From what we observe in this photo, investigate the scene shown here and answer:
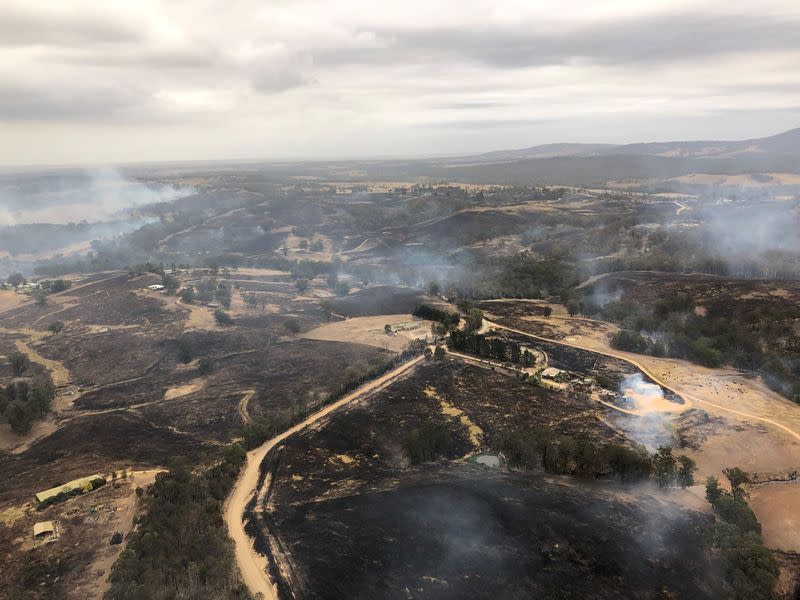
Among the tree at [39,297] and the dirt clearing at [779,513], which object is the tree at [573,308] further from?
the tree at [39,297]

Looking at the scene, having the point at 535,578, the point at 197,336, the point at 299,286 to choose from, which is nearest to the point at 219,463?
the point at 535,578

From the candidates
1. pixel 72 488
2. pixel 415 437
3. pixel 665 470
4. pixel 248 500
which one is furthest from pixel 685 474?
pixel 72 488

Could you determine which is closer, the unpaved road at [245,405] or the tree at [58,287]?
the unpaved road at [245,405]

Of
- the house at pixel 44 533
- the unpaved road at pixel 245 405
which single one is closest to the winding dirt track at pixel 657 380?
the unpaved road at pixel 245 405

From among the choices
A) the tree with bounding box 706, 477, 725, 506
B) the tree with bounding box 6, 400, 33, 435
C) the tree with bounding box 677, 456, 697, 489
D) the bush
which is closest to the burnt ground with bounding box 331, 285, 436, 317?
the bush

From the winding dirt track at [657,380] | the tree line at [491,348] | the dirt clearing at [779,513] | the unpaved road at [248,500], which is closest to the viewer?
the unpaved road at [248,500]

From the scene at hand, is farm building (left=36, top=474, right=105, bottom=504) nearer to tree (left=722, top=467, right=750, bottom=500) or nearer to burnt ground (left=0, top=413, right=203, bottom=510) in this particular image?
burnt ground (left=0, top=413, right=203, bottom=510)
